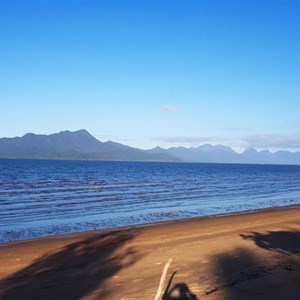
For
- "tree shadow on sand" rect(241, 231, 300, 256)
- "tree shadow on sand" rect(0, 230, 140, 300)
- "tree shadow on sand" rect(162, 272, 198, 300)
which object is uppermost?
"tree shadow on sand" rect(162, 272, 198, 300)

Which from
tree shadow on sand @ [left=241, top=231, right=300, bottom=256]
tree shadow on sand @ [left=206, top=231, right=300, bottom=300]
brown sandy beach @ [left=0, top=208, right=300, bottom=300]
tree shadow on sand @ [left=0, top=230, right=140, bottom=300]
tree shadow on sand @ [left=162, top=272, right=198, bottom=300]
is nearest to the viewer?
tree shadow on sand @ [left=162, top=272, right=198, bottom=300]

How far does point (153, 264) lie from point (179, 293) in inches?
88.0

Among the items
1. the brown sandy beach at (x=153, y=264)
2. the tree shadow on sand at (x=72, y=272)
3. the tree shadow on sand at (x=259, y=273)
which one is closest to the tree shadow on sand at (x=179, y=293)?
the brown sandy beach at (x=153, y=264)

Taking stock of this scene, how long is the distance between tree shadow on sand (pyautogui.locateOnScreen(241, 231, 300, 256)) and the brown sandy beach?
3 cm

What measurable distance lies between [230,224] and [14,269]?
9.65 metres

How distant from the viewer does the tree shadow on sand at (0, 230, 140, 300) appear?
22.3 ft

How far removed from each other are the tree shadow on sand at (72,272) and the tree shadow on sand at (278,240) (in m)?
3.78

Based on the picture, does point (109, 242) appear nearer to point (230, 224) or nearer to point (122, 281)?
point (122, 281)

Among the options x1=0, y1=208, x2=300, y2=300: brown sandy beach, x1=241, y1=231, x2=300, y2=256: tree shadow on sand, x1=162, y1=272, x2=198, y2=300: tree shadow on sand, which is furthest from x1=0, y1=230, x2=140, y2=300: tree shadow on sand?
x1=241, y1=231, x2=300, y2=256: tree shadow on sand

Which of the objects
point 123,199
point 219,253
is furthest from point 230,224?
point 123,199

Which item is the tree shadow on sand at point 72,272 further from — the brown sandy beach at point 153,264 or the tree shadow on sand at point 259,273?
the tree shadow on sand at point 259,273

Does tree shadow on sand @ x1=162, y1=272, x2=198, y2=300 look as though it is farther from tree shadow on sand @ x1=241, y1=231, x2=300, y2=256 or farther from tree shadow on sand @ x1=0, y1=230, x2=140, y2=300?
tree shadow on sand @ x1=241, y1=231, x2=300, y2=256

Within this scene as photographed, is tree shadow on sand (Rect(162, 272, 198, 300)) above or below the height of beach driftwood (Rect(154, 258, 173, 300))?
above

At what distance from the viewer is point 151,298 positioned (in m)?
6.27
